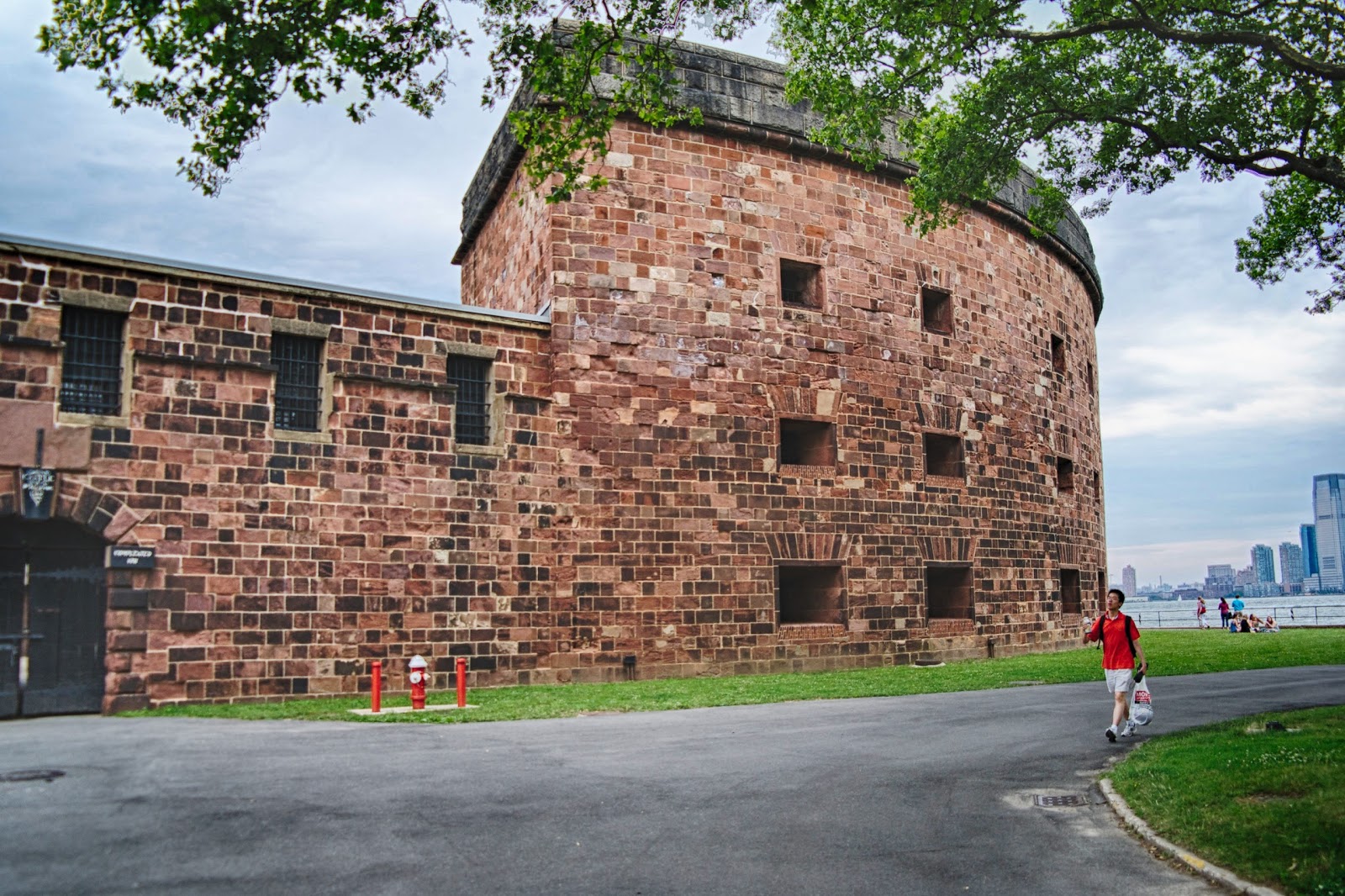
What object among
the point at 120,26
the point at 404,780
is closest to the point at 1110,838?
the point at 404,780

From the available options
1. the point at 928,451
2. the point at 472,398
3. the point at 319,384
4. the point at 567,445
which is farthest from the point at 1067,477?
the point at 319,384

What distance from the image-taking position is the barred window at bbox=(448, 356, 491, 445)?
1672cm

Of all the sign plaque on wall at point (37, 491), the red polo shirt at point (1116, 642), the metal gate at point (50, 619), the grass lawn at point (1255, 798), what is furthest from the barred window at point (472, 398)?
the grass lawn at point (1255, 798)

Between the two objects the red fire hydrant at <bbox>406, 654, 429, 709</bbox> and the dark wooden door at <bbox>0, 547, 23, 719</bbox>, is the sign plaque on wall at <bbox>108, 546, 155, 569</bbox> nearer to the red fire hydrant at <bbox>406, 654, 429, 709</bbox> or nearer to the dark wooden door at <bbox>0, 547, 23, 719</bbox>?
the dark wooden door at <bbox>0, 547, 23, 719</bbox>

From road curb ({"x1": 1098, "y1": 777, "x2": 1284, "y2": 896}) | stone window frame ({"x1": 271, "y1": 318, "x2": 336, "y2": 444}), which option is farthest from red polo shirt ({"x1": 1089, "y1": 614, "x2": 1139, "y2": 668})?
stone window frame ({"x1": 271, "y1": 318, "x2": 336, "y2": 444})

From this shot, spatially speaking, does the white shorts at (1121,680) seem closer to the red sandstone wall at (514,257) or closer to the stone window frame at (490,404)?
the stone window frame at (490,404)

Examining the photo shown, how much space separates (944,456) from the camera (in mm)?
22266

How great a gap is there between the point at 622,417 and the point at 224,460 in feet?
20.1

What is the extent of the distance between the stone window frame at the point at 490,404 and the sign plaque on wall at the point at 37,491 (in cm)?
538

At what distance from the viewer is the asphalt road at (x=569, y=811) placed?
5.60 m

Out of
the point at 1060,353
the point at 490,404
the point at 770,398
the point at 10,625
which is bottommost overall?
the point at 10,625

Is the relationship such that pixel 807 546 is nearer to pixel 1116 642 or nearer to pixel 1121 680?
pixel 1116 642

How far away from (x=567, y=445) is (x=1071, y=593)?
48.9ft

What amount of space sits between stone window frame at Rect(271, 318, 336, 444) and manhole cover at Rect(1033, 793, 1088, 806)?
10919 millimetres
